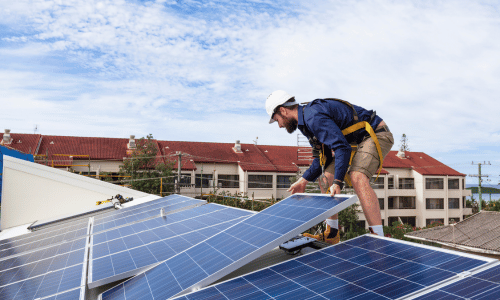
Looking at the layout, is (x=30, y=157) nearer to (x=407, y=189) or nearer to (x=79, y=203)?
(x=79, y=203)

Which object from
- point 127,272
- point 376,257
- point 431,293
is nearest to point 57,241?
point 127,272

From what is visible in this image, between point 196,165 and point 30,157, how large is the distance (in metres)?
26.1

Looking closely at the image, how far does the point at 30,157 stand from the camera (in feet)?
71.1

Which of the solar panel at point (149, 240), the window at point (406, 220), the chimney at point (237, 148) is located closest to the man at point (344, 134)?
the solar panel at point (149, 240)

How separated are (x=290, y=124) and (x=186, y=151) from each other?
44675 millimetres

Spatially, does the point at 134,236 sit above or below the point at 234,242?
below

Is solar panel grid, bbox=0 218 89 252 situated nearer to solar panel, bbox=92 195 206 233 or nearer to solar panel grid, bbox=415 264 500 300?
solar panel, bbox=92 195 206 233

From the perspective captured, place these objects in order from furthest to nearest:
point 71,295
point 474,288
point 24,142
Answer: point 24,142
point 71,295
point 474,288

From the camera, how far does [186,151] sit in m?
48.3

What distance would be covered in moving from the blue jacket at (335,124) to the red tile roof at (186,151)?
37908mm

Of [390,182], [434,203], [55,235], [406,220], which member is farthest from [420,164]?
[55,235]

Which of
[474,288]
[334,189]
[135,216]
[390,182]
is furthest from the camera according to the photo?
[390,182]

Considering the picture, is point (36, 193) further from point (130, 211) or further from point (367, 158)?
point (367, 158)

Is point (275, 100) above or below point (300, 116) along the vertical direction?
above
